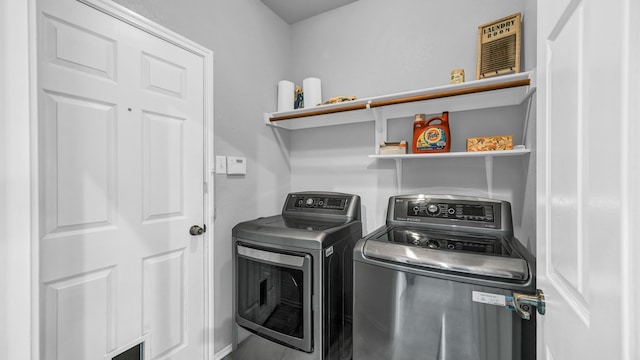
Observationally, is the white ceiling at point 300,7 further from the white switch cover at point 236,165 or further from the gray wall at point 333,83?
the white switch cover at point 236,165

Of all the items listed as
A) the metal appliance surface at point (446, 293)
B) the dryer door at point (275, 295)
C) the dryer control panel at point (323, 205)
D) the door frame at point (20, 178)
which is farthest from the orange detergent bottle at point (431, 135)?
the door frame at point (20, 178)

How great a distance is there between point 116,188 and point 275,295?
106 cm

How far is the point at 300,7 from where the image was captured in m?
2.28

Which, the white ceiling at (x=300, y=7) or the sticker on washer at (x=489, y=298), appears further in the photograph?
the white ceiling at (x=300, y=7)

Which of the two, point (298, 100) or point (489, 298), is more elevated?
point (298, 100)

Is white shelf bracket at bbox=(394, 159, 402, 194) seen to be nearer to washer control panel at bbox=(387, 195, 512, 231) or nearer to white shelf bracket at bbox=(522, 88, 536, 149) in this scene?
washer control panel at bbox=(387, 195, 512, 231)

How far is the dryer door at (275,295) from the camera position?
1.45 m

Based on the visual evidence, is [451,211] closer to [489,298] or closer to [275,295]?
[489,298]

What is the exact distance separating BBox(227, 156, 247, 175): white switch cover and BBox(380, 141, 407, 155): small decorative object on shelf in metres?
1.05

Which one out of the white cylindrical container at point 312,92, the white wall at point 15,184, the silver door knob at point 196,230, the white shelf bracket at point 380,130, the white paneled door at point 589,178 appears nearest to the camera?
the white paneled door at point 589,178

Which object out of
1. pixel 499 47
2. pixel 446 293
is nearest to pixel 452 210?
pixel 446 293

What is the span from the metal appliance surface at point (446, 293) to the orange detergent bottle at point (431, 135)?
485mm

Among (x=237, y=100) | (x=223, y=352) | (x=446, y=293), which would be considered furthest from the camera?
(x=237, y=100)

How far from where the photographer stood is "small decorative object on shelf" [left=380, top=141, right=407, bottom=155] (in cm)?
181
